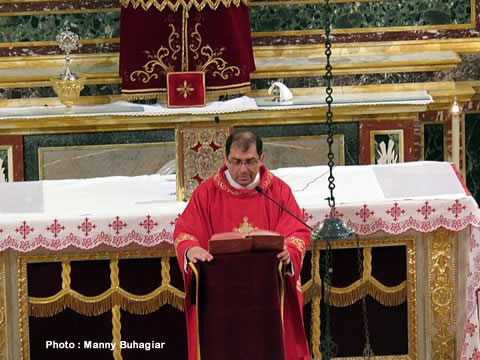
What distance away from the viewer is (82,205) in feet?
27.8

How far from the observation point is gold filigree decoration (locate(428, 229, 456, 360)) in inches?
323

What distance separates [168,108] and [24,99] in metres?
1.24

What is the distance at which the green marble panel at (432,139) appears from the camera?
38.2ft

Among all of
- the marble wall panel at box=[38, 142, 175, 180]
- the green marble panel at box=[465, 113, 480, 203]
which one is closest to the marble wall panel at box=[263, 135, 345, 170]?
the marble wall panel at box=[38, 142, 175, 180]

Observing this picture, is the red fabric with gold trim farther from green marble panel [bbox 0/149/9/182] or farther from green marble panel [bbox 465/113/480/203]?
green marble panel [bbox 465/113/480/203]

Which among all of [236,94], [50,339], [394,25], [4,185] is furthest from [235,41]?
[50,339]

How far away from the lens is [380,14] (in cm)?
1165

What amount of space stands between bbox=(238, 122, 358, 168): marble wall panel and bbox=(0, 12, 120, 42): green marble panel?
4.68 feet

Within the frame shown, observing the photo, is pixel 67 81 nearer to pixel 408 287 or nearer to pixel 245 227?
pixel 408 287

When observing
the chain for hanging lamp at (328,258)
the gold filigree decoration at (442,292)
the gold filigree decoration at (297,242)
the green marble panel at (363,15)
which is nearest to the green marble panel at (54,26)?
A: the green marble panel at (363,15)

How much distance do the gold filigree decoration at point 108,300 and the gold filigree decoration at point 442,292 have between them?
141 centimetres

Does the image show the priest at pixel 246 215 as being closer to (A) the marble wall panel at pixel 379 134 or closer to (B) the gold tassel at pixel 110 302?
(B) the gold tassel at pixel 110 302

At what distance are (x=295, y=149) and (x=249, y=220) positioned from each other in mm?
3752

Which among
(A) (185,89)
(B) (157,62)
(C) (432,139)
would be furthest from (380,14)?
(B) (157,62)
